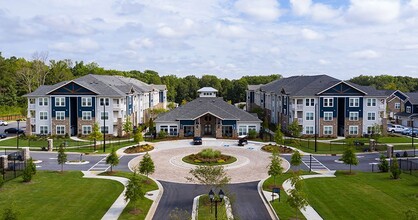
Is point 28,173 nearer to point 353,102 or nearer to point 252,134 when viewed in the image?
point 252,134

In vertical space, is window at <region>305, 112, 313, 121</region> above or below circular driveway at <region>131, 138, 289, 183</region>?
above

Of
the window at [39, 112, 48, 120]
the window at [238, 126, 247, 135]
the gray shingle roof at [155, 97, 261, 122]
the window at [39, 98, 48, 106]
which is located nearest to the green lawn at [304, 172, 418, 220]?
the window at [238, 126, 247, 135]

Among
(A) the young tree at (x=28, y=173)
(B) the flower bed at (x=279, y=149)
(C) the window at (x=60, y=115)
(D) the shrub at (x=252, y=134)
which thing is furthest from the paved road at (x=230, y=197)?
(C) the window at (x=60, y=115)

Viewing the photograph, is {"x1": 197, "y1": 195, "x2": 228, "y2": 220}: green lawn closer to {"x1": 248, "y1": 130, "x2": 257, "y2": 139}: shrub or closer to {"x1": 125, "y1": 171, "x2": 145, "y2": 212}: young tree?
{"x1": 125, "y1": 171, "x2": 145, "y2": 212}: young tree

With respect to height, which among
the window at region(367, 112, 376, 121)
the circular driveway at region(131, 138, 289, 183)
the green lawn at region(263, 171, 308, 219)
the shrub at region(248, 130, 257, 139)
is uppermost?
the window at region(367, 112, 376, 121)

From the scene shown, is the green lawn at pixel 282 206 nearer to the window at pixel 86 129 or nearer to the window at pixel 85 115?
the window at pixel 86 129

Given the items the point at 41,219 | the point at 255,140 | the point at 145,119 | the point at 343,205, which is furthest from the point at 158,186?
the point at 145,119
